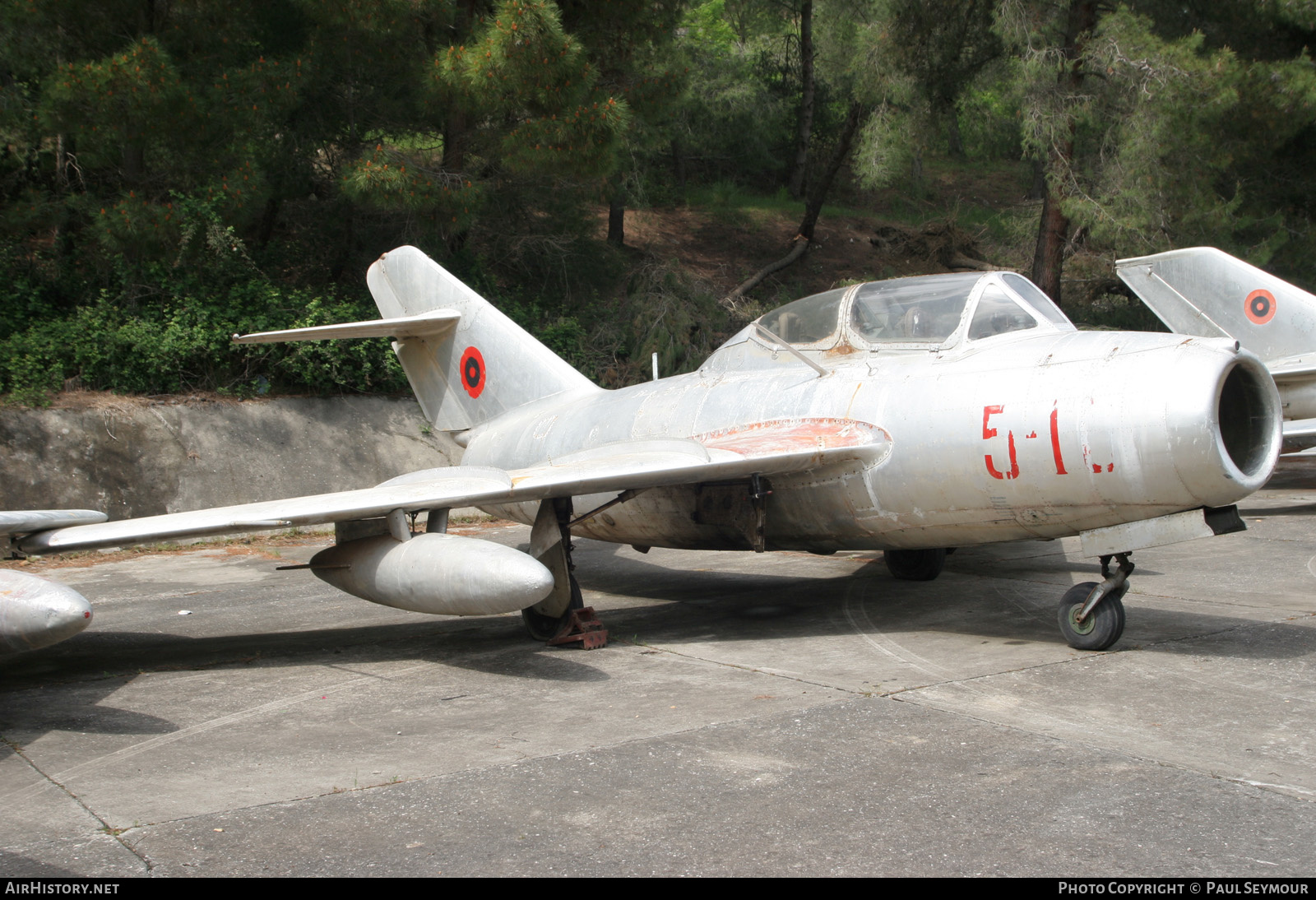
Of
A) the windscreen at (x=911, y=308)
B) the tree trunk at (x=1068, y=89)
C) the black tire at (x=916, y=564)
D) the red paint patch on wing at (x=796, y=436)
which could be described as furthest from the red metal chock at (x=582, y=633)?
the tree trunk at (x=1068, y=89)

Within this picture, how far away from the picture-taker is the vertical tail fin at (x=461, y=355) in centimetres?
1061

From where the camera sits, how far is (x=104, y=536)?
6562 millimetres

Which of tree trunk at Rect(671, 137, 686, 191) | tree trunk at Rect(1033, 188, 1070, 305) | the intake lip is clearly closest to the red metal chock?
the intake lip

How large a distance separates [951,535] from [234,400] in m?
11.9

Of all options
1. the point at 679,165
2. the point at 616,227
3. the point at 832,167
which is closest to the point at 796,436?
the point at 616,227

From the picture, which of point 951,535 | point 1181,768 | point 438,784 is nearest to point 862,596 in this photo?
point 951,535

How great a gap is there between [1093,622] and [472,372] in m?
6.56

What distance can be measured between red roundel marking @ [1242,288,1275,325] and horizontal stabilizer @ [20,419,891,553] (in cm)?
958

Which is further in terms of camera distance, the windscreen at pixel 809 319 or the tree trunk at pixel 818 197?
the tree trunk at pixel 818 197

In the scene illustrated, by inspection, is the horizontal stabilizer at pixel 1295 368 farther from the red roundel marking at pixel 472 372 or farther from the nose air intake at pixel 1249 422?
the red roundel marking at pixel 472 372

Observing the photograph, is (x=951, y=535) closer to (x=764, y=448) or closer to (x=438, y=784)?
(x=764, y=448)

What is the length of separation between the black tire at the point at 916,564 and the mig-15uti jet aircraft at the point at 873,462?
1.98m

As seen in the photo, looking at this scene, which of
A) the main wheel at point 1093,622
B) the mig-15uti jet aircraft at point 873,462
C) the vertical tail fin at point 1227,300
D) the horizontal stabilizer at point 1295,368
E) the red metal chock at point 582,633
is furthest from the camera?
the vertical tail fin at point 1227,300

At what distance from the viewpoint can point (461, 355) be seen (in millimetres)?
10773
